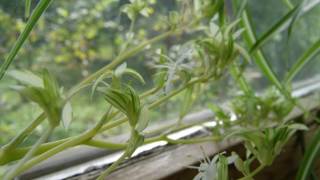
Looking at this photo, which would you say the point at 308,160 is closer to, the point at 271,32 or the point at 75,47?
the point at 271,32

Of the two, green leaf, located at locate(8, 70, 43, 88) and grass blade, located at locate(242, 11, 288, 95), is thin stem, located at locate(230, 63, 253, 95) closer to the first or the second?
grass blade, located at locate(242, 11, 288, 95)

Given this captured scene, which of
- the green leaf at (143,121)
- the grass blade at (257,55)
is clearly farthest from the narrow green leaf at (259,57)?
the green leaf at (143,121)

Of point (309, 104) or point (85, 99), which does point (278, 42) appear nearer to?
point (309, 104)

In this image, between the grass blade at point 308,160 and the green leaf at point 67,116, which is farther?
the grass blade at point 308,160

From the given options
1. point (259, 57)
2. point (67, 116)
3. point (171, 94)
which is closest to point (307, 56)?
point (259, 57)

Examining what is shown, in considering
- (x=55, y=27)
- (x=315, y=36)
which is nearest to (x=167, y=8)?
(x=55, y=27)

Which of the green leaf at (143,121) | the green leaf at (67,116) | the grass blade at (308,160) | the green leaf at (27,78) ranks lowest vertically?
the grass blade at (308,160)

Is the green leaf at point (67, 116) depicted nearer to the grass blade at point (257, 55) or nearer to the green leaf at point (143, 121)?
the green leaf at point (143, 121)
